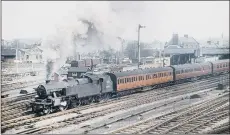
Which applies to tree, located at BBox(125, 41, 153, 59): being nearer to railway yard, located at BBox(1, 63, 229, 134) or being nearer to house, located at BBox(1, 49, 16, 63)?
railway yard, located at BBox(1, 63, 229, 134)

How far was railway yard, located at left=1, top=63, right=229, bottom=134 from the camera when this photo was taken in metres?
10.5

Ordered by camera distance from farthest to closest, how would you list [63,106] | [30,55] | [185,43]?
[185,43] < [63,106] < [30,55]

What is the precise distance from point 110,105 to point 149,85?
3.90 meters

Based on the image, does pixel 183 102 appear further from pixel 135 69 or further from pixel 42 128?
pixel 42 128

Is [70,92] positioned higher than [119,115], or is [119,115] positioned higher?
[70,92]

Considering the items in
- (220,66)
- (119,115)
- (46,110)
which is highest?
(220,66)

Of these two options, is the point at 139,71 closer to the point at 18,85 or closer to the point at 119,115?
the point at 119,115

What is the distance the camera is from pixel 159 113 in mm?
12391

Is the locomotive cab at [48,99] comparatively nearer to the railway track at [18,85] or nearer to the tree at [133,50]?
the railway track at [18,85]

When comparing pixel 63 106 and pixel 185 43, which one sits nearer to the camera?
pixel 63 106

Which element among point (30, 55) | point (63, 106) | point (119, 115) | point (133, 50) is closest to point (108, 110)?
point (119, 115)

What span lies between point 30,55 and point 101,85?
13.3 ft

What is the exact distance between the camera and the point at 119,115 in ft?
39.0

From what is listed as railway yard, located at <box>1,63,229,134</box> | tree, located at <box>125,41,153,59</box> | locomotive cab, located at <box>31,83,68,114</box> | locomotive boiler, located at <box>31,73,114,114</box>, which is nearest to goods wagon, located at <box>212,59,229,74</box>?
railway yard, located at <box>1,63,229,134</box>
